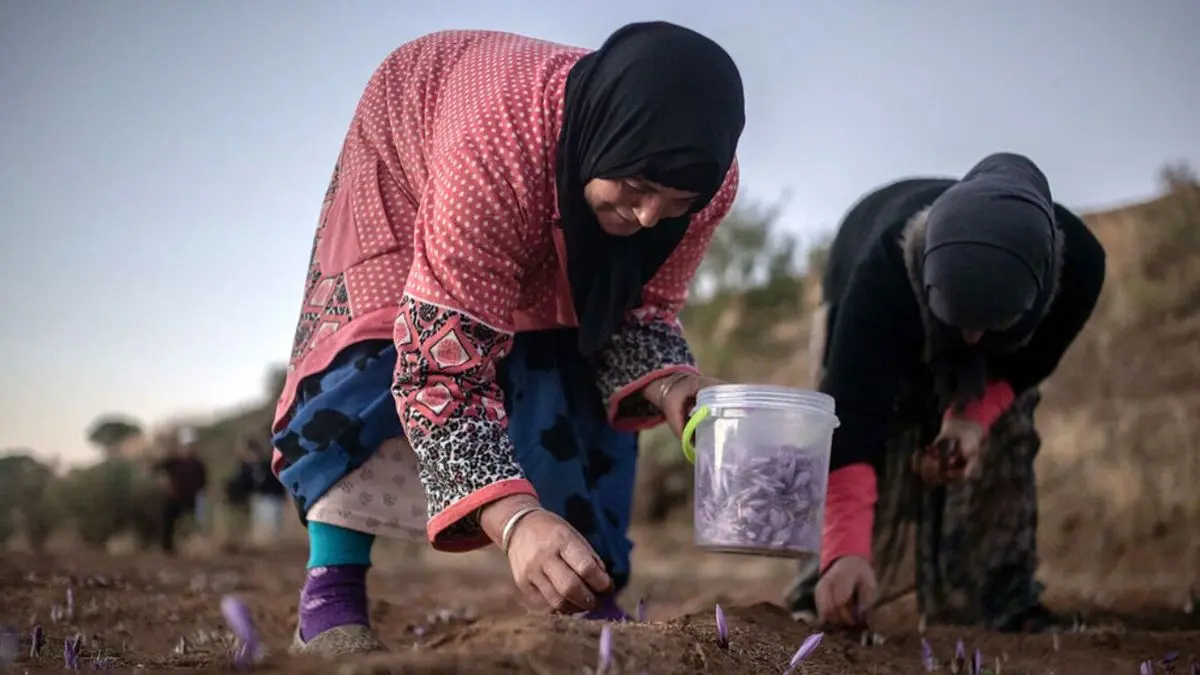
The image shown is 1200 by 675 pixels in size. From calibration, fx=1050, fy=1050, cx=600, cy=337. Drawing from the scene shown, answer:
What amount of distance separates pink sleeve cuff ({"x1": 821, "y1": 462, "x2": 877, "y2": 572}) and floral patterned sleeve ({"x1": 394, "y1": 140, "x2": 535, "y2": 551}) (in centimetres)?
103

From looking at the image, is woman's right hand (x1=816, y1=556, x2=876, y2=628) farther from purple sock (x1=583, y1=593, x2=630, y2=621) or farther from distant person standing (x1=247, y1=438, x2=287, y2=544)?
distant person standing (x1=247, y1=438, x2=287, y2=544)

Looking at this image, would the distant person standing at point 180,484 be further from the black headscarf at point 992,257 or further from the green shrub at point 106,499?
the black headscarf at point 992,257

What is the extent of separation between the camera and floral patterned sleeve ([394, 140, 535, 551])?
5.95 ft

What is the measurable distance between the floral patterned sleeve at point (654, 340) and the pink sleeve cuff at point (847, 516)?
1.67ft

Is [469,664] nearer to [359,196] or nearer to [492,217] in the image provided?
[492,217]

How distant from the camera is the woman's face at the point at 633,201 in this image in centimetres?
191

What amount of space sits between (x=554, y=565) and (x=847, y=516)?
3.82ft

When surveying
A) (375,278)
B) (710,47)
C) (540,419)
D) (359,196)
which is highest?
(710,47)

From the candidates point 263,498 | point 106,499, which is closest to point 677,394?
point 106,499

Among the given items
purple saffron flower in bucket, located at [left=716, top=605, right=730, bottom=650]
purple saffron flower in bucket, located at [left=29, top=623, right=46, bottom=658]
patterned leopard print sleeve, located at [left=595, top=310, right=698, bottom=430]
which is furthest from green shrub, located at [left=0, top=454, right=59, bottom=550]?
purple saffron flower in bucket, located at [left=716, top=605, right=730, bottom=650]

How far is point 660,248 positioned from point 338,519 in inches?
34.7

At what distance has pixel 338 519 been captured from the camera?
216 centimetres

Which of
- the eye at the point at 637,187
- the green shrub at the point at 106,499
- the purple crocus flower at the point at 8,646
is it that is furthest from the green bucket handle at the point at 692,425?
the green shrub at the point at 106,499

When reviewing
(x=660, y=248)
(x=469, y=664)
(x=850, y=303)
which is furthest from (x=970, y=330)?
(x=469, y=664)
